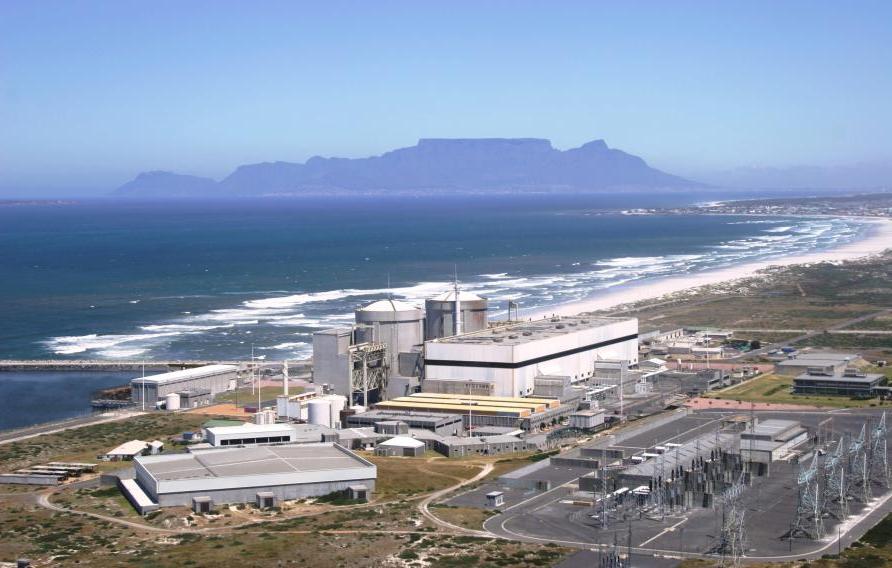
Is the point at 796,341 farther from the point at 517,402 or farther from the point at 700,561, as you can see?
the point at 700,561

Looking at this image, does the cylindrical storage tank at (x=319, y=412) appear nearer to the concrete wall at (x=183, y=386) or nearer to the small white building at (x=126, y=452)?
the small white building at (x=126, y=452)

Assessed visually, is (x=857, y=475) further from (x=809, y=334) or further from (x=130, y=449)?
(x=809, y=334)

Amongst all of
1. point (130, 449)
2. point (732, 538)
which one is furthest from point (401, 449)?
point (732, 538)

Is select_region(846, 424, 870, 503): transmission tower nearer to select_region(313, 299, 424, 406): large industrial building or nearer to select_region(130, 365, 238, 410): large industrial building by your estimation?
select_region(313, 299, 424, 406): large industrial building

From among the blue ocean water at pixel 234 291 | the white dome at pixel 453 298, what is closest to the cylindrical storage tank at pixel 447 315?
the white dome at pixel 453 298

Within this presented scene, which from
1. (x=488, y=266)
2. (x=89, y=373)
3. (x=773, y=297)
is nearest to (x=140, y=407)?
(x=89, y=373)
